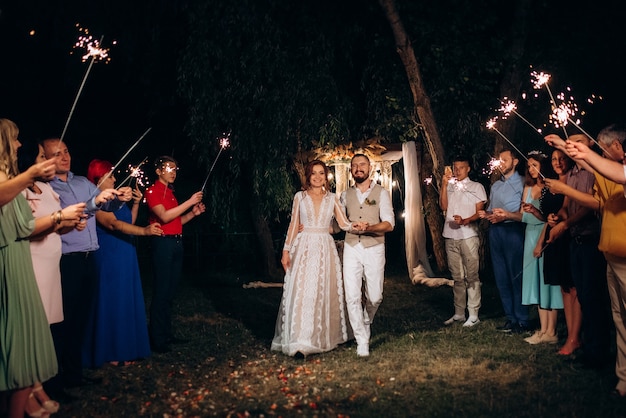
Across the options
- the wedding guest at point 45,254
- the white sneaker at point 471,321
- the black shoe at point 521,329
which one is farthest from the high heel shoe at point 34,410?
the black shoe at point 521,329

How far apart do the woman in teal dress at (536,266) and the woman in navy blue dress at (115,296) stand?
13.4 feet

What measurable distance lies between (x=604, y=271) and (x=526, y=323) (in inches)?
72.9

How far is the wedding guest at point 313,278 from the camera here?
661 cm

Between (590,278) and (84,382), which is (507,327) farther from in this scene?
(84,382)

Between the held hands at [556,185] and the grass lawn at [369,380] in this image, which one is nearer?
the grass lawn at [369,380]

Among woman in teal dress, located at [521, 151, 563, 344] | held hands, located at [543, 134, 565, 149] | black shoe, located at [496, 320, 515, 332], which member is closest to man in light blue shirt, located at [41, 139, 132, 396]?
held hands, located at [543, 134, 565, 149]

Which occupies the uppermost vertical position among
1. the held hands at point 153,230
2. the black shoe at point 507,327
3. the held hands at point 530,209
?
the held hands at point 153,230

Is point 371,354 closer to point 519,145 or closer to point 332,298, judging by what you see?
point 332,298

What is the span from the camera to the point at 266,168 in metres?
13.0

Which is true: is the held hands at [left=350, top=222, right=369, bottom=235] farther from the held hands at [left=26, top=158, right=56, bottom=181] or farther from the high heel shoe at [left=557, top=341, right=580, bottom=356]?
the held hands at [left=26, top=158, right=56, bottom=181]

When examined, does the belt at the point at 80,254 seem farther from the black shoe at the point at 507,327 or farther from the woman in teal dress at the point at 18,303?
the black shoe at the point at 507,327

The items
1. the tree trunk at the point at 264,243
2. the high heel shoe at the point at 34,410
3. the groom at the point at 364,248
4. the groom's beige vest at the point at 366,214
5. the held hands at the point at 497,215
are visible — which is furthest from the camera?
the tree trunk at the point at 264,243

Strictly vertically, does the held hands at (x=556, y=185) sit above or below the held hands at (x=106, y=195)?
below

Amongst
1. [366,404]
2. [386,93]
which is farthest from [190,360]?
[386,93]
